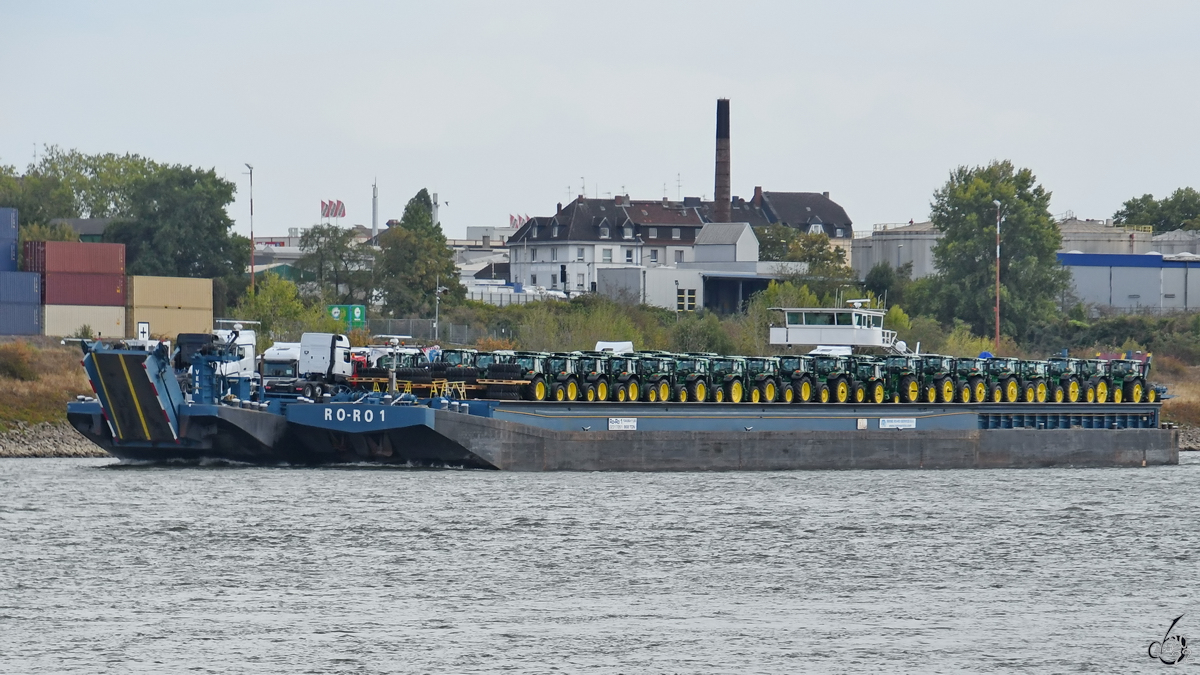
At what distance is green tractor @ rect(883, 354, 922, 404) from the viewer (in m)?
53.7

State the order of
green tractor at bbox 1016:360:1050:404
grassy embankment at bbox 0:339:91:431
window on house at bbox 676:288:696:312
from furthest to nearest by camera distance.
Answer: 1. window on house at bbox 676:288:696:312
2. green tractor at bbox 1016:360:1050:404
3. grassy embankment at bbox 0:339:91:431

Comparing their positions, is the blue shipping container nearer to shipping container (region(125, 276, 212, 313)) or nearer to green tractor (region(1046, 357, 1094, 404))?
shipping container (region(125, 276, 212, 313))

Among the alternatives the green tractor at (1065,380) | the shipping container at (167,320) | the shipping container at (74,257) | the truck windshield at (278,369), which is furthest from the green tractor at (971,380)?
the shipping container at (74,257)

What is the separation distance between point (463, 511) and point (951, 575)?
10923mm

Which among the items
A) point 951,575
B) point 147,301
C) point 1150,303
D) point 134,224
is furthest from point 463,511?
point 1150,303

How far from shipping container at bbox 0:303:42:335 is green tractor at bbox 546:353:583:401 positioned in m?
37.9

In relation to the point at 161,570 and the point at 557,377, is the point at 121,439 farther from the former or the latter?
the point at 161,570

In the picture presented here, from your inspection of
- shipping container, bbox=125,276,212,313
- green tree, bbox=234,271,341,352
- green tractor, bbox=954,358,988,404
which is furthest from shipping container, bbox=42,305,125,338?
green tractor, bbox=954,358,988,404

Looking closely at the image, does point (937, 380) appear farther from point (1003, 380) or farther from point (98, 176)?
point (98, 176)

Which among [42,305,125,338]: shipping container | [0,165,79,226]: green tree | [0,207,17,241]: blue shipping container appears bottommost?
[42,305,125,338]: shipping container

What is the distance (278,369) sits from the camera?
5244 centimetres

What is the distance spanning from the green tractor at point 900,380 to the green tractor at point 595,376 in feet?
34.5

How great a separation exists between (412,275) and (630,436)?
167ft

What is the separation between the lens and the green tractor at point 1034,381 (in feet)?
188
